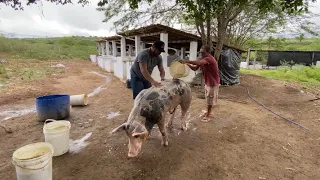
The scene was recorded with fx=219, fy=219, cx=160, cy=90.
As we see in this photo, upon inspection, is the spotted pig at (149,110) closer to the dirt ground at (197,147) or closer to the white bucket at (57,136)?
the dirt ground at (197,147)

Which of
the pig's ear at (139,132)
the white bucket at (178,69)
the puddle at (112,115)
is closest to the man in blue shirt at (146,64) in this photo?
the white bucket at (178,69)

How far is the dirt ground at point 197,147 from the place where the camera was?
3.43 meters

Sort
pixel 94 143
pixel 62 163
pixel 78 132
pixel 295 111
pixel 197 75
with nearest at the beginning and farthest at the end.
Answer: pixel 62 163
pixel 94 143
pixel 78 132
pixel 295 111
pixel 197 75

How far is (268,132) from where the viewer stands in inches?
202

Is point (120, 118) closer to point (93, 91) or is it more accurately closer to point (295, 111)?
point (93, 91)

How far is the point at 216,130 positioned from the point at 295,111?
3.85 metres

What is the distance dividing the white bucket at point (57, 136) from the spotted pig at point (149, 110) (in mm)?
1294

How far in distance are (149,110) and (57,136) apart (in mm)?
1692

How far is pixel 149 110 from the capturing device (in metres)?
3.47

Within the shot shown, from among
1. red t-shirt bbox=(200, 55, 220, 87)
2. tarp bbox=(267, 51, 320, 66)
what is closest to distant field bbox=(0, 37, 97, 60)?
tarp bbox=(267, 51, 320, 66)

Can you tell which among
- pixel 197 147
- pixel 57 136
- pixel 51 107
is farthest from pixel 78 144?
pixel 197 147

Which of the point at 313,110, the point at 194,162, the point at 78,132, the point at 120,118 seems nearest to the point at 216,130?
the point at 194,162

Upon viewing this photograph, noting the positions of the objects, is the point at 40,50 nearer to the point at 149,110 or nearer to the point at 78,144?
the point at 78,144

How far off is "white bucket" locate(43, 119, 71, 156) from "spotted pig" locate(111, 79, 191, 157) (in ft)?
4.25
